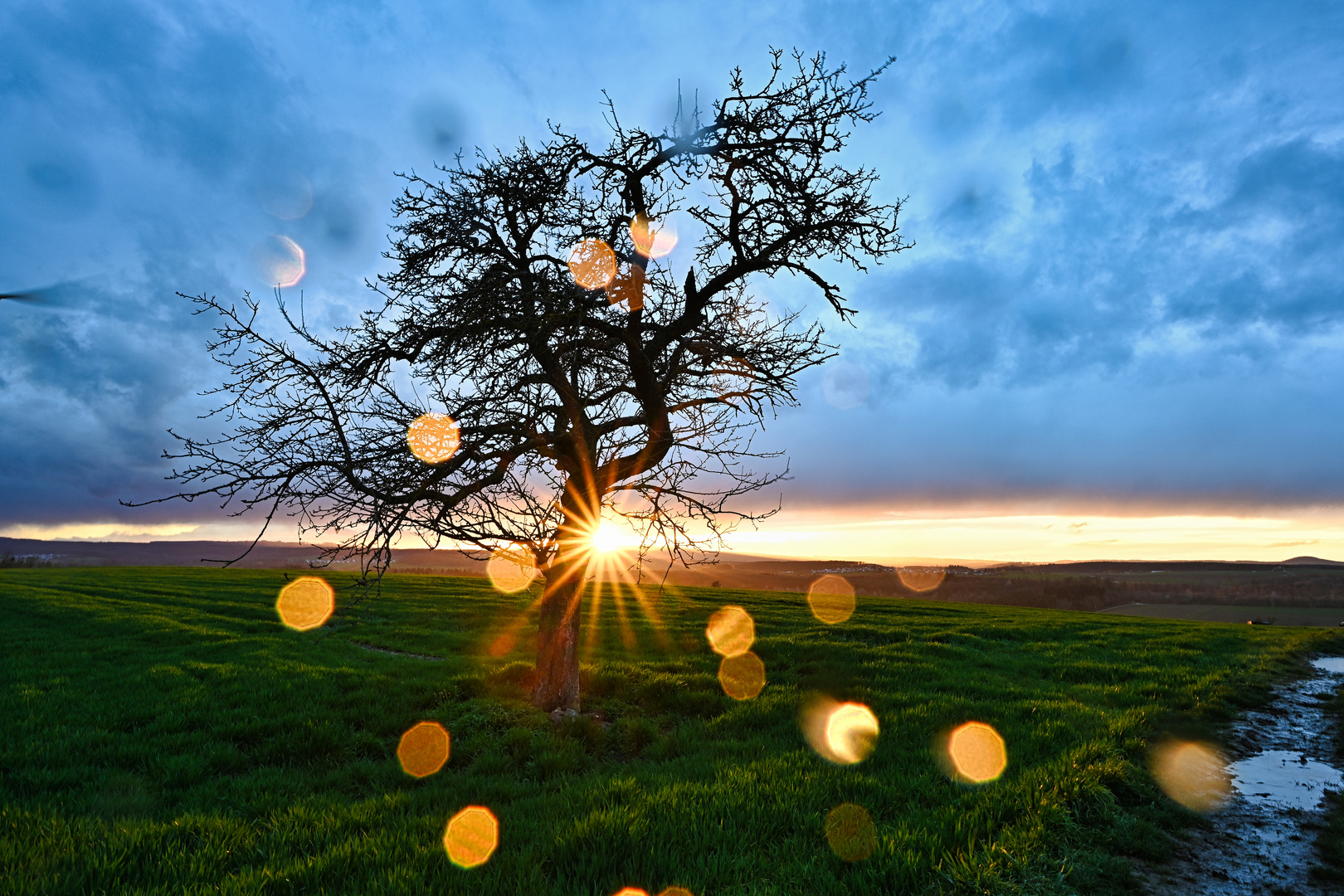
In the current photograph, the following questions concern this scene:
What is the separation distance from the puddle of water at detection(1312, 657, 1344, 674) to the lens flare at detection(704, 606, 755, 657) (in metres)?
17.0

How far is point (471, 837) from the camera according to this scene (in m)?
4.70

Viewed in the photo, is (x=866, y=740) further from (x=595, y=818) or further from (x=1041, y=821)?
(x=595, y=818)

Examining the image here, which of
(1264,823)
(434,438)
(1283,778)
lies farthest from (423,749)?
(1283,778)

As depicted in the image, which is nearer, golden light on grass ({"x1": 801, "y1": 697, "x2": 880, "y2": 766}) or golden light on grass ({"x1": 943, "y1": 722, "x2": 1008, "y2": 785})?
golden light on grass ({"x1": 943, "y1": 722, "x2": 1008, "y2": 785})

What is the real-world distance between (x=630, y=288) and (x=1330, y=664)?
2588 centimetres

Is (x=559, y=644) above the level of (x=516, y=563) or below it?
below

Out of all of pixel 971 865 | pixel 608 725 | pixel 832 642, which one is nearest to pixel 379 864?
pixel 971 865

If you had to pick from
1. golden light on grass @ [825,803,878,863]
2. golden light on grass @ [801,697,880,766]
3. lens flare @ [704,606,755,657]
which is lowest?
lens flare @ [704,606,755,657]

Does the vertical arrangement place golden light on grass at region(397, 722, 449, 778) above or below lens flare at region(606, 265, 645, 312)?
below

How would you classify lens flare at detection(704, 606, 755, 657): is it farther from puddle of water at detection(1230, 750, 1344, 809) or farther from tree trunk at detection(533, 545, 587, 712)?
puddle of water at detection(1230, 750, 1344, 809)

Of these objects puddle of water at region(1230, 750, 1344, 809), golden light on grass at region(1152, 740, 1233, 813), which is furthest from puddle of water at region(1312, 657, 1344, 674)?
golden light on grass at region(1152, 740, 1233, 813)

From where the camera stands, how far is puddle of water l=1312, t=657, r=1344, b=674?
17144mm

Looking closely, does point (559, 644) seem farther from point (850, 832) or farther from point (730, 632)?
point (730, 632)

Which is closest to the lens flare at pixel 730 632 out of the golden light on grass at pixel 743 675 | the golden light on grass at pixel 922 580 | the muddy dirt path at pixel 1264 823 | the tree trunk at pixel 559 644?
the golden light on grass at pixel 743 675
